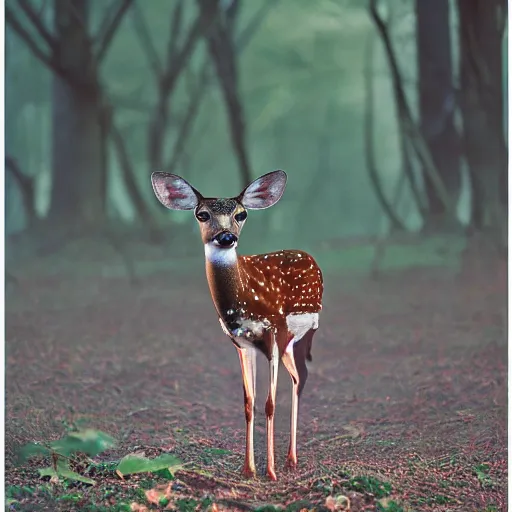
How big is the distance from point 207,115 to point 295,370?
107cm

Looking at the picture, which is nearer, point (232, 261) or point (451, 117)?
point (232, 261)

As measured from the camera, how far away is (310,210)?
2.86 m

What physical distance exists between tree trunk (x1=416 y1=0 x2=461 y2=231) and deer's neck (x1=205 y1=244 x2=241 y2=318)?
0.87 meters

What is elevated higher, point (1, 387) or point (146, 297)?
point (146, 297)

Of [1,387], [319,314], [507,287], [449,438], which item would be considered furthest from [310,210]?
[1,387]

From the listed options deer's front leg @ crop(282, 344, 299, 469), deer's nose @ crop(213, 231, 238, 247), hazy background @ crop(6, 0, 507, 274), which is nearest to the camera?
deer's nose @ crop(213, 231, 238, 247)

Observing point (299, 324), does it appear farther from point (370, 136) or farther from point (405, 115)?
point (405, 115)

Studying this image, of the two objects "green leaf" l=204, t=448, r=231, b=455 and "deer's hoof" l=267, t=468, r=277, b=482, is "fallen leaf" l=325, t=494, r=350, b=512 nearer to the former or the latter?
"deer's hoof" l=267, t=468, r=277, b=482

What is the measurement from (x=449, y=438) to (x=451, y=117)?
1296mm

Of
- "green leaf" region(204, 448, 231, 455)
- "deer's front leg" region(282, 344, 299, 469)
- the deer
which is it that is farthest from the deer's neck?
"green leaf" region(204, 448, 231, 455)

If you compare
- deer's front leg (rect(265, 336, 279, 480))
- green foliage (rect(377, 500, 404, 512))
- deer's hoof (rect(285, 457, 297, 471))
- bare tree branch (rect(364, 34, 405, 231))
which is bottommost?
green foliage (rect(377, 500, 404, 512))

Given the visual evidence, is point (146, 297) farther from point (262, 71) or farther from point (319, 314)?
point (262, 71)

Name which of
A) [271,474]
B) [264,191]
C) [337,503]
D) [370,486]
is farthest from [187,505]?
[264,191]

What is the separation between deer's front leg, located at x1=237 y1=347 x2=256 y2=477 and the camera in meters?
2.68
